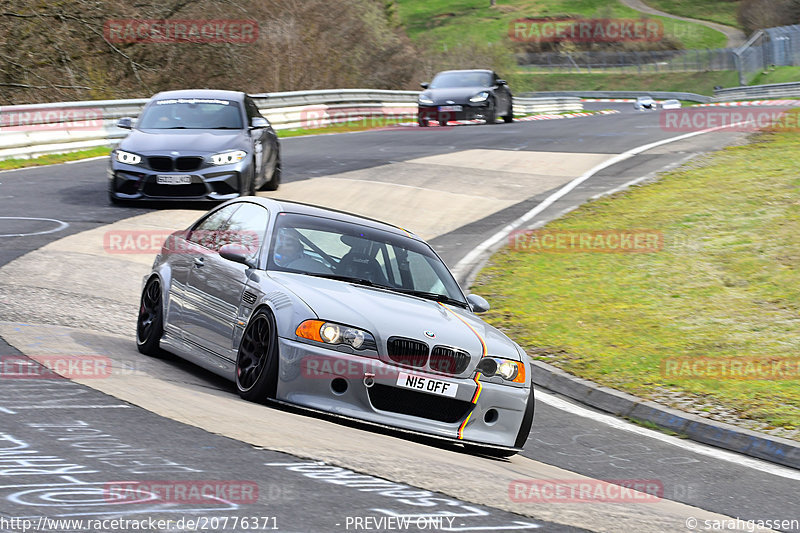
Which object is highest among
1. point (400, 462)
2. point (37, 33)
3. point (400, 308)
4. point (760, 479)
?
point (37, 33)

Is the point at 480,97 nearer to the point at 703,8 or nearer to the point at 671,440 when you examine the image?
the point at 671,440

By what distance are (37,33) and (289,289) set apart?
85.2 ft

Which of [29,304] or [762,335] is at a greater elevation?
[29,304]

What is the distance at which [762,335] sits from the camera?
1134 cm

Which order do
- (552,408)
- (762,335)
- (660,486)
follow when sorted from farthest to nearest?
(762,335)
(552,408)
(660,486)

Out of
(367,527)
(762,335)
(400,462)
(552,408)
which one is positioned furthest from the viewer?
(762,335)

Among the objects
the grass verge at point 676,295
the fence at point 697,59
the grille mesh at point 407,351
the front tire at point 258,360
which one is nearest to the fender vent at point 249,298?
the front tire at point 258,360

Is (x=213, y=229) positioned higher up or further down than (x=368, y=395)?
higher up

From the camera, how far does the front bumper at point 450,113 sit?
3322cm

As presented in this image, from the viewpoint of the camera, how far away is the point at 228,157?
16.3 metres

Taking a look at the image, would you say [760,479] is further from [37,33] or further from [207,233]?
[37,33]

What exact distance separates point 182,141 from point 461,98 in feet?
59.1

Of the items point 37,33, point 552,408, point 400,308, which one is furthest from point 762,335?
point 37,33

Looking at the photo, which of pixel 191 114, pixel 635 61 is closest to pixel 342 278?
pixel 191 114
